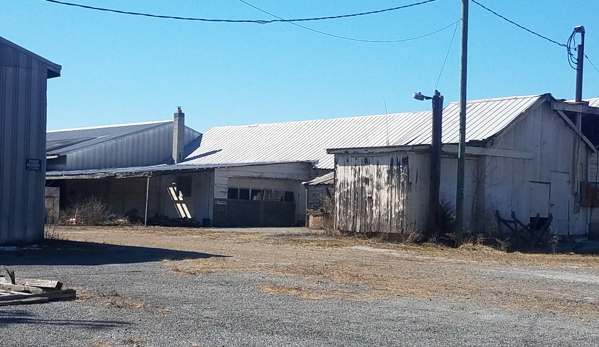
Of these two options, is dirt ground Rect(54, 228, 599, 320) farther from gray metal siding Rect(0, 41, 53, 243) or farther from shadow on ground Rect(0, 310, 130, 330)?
shadow on ground Rect(0, 310, 130, 330)

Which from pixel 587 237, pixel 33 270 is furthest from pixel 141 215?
pixel 33 270

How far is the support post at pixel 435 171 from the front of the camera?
23953 millimetres

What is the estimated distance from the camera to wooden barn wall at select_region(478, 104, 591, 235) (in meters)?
25.9

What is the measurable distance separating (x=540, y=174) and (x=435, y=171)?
5.57 m

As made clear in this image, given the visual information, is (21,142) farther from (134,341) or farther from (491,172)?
(491,172)

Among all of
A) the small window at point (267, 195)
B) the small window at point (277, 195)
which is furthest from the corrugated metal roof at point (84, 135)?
the small window at point (277, 195)

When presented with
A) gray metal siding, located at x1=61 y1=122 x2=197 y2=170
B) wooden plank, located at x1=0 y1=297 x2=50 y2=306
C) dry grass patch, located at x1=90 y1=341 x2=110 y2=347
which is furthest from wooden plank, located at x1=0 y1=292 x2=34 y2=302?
gray metal siding, located at x1=61 y1=122 x2=197 y2=170

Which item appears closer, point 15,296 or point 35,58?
point 15,296

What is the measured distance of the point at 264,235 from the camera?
27.1 meters

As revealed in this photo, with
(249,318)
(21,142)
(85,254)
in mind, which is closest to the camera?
(249,318)

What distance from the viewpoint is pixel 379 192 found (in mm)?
25125

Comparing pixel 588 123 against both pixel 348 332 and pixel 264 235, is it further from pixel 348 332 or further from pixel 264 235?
pixel 348 332

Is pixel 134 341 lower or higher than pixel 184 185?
lower

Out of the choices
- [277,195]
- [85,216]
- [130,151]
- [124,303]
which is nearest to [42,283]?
[124,303]
